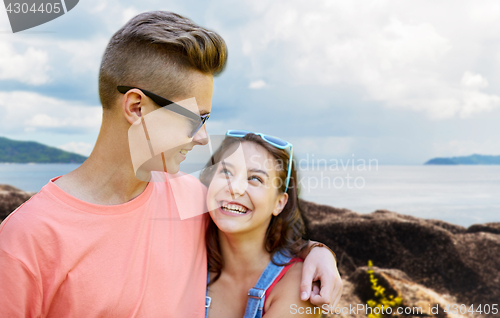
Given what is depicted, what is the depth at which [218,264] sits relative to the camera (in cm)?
212

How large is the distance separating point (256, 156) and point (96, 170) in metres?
0.83

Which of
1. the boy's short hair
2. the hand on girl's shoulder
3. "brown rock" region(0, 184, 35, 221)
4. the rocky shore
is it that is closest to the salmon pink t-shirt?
the hand on girl's shoulder

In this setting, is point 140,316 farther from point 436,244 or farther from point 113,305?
point 436,244

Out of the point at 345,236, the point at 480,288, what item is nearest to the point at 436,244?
the point at 480,288

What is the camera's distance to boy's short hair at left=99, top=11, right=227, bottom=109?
1.72 metres

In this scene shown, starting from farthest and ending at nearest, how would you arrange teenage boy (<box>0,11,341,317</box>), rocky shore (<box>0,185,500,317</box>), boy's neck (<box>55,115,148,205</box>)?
1. rocky shore (<box>0,185,500,317</box>)
2. boy's neck (<box>55,115,148,205</box>)
3. teenage boy (<box>0,11,341,317</box>)

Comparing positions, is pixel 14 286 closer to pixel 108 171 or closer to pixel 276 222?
pixel 108 171

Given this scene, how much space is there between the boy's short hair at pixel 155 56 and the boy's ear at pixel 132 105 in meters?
0.05

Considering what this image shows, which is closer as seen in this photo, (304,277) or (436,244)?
(304,277)

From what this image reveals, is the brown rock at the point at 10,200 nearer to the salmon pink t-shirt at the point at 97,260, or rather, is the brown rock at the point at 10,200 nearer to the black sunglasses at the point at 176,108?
the salmon pink t-shirt at the point at 97,260

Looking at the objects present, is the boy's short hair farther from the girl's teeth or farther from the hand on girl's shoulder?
the hand on girl's shoulder

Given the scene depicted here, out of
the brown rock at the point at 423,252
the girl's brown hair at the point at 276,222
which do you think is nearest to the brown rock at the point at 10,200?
the brown rock at the point at 423,252

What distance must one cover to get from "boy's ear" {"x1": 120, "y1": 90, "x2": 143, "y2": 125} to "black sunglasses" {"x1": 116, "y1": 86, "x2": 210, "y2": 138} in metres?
0.03

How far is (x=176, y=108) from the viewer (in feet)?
5.72
